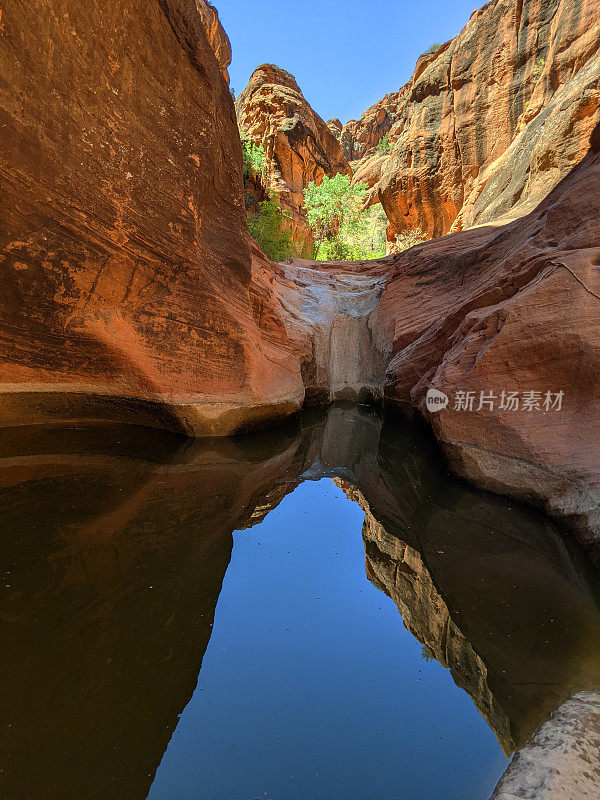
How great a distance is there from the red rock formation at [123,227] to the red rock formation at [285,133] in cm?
1749

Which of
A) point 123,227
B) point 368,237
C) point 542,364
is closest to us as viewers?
point 542,364

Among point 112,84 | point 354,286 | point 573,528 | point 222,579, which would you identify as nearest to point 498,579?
point 573,528

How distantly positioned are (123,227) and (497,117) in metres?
17.4

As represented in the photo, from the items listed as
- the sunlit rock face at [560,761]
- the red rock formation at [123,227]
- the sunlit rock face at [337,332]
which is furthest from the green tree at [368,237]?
the sunlit rock face at [560,761]

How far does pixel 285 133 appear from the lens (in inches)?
881

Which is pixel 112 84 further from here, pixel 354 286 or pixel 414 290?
pixel 354 286

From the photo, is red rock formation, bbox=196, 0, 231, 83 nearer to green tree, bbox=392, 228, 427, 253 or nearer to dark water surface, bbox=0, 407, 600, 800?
dark water surface, bbox=0, 407, 600, 800

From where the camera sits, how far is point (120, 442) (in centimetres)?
521

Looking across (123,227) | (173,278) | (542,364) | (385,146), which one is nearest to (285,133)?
(385,146)

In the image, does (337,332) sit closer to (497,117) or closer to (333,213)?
(497,117)

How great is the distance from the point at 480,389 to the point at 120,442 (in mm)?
4476

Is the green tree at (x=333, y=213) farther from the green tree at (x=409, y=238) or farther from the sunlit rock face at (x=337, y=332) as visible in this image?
the sunlit rock face at (x=337, y=332)

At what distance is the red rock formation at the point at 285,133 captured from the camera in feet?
74.2

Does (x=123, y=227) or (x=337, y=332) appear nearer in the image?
(x=123, y=227)
